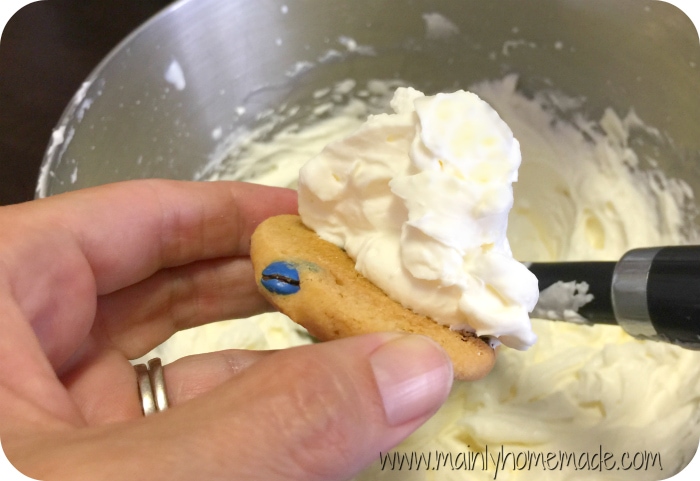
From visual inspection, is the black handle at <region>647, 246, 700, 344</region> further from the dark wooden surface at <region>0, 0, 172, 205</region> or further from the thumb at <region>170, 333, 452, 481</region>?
the dark wooden surface at <region>0, 0, 172, 205</region>

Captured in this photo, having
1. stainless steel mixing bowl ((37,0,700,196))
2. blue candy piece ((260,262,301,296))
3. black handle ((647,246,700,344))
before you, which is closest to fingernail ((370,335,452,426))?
blue candy piece ((260,262,301,296))

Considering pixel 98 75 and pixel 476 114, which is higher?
pixel 476 114

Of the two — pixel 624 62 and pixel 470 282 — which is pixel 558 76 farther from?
pixel 470 282

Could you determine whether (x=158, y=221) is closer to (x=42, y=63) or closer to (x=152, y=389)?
(x=152, y=389)

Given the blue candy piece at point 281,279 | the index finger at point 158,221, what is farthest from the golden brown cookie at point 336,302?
the index finger at point 158,221

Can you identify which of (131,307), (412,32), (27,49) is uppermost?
(412,32)

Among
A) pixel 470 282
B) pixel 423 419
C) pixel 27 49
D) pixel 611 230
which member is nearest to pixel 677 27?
pixel 611 230
